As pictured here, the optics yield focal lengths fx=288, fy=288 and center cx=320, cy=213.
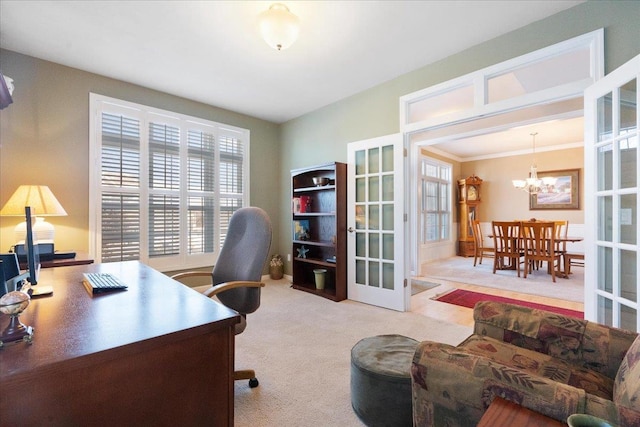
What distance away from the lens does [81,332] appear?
2.87 ft

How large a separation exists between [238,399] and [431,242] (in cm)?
589

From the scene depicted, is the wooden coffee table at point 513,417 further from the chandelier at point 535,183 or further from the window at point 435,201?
the chandelier at point 535,183

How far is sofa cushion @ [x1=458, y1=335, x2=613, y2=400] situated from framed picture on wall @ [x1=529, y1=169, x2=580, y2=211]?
22.4 feet

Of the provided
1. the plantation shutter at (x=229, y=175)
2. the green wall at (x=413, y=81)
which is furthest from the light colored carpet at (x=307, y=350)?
the green wall at (x=413, y=81)

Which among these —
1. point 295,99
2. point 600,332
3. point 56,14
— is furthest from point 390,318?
point 56,14

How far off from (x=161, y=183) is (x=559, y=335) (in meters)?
4.06

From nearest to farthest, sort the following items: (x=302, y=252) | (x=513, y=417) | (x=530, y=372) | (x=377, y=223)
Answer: (x=513, y=417) < (x=530, y=372) < (x=377, y=223) < (x=302, y=252)

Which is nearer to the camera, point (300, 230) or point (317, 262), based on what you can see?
point (317, 262)

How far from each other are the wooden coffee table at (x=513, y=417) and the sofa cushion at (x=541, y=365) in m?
0.35

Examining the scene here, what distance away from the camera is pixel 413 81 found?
320 cm

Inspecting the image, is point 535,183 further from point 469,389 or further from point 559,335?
point 469,389

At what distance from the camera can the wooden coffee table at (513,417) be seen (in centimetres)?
74

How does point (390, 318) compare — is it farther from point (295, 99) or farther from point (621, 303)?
point (295, 99)

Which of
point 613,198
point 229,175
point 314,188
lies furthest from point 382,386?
point 229,175
